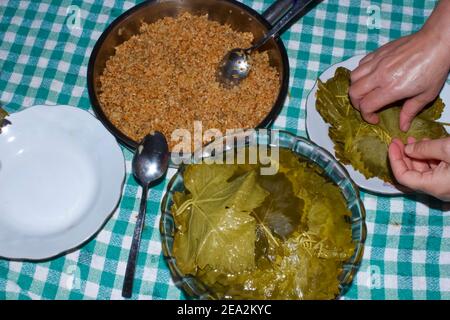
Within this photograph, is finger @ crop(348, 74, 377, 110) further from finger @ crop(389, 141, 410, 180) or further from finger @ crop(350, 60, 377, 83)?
finger @ crop(389, 141, 410, 180)

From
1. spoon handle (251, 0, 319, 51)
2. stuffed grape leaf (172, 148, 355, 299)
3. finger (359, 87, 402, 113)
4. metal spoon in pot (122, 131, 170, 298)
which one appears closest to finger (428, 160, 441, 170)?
finger (359, 87, 402, 113)

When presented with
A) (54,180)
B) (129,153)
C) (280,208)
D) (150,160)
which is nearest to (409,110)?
(280,208)

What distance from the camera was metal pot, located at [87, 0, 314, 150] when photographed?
188 centimetres

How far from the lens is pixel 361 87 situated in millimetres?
1744

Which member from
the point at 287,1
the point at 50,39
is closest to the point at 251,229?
the point at 287,1

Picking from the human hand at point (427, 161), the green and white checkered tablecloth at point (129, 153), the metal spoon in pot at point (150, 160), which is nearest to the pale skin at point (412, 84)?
the human hand at point (427, 161)

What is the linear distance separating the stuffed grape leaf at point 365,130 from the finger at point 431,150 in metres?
0.17

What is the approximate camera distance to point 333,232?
1.54m

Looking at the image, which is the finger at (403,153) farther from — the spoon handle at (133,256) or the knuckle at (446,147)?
the spoon handle at (133,256)

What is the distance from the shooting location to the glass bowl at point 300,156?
151 cm

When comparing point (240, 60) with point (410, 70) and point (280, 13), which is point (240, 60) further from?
point (410, 70)

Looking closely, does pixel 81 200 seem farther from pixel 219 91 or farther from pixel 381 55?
pixel 381 55

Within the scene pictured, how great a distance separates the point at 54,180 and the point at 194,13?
0.84m

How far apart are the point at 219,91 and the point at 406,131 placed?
0.67 m
